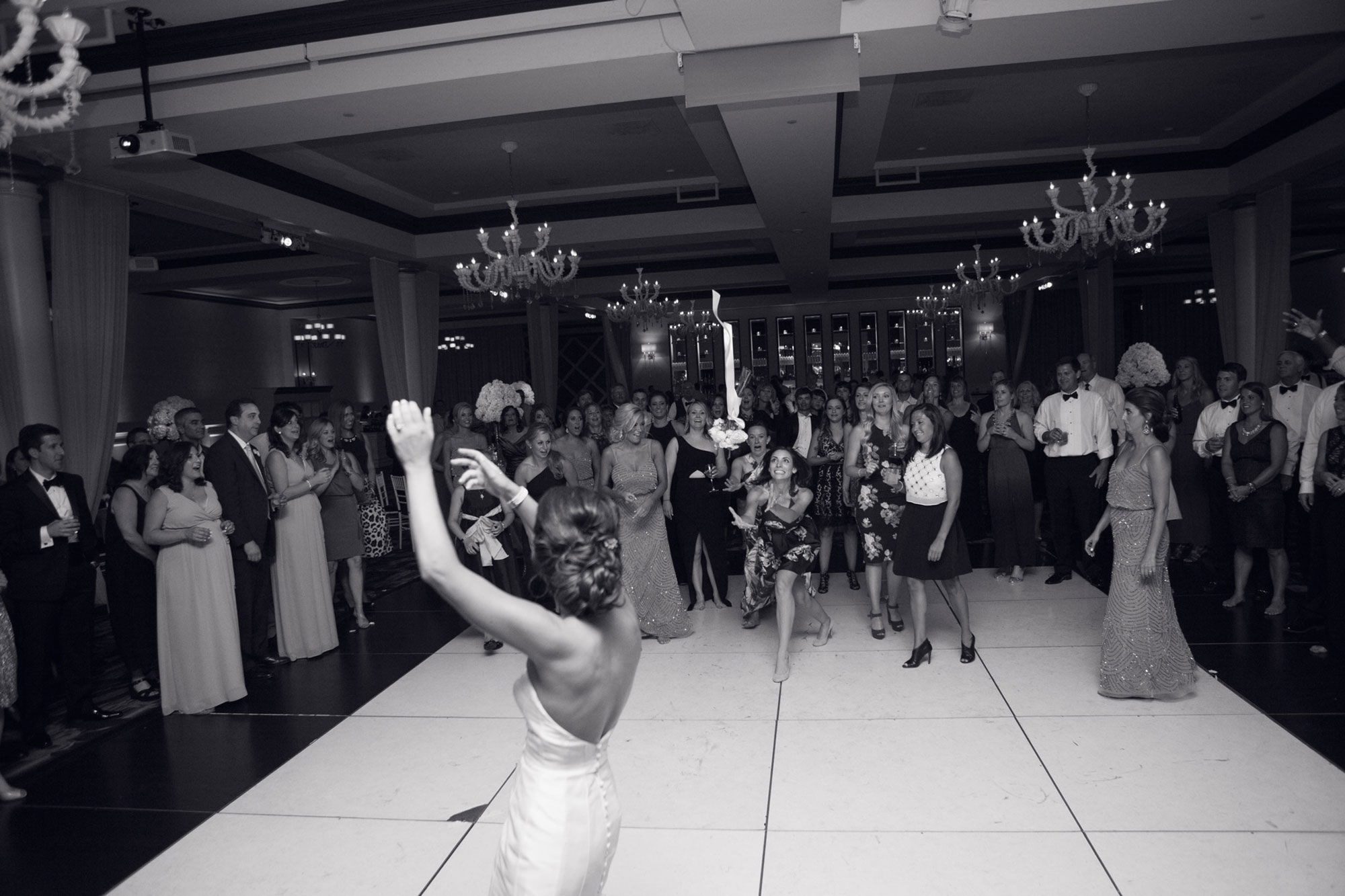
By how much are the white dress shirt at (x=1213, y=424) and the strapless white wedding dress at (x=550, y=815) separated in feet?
18.3

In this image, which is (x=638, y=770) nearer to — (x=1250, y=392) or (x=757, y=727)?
(x=757, y=727)

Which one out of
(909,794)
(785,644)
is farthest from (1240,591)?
(909,794)

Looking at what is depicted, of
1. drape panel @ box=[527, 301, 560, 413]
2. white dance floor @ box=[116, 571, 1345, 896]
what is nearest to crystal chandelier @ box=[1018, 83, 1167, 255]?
white dance floor @ box=[116, 571, 1345, 896]

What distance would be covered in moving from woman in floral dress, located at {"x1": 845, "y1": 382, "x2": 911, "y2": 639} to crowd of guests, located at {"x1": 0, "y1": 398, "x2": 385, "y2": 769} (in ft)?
11.2

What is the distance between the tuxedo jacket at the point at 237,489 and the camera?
5.06m

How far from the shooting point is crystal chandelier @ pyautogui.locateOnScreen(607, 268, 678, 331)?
43.7 feet

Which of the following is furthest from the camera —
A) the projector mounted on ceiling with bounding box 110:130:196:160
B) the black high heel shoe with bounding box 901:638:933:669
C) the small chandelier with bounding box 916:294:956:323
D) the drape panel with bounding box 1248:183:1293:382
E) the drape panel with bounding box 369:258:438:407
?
the small chandelier with bounding box 916:294:956:323

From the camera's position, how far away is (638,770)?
3.69 metres

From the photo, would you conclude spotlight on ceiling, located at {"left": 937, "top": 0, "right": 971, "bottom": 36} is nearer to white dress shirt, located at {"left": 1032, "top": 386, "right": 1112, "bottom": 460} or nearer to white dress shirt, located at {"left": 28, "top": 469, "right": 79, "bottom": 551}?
white dress shirt, located at {"left": 1032, "top": 386, "right": 1112, "bottom": 460}

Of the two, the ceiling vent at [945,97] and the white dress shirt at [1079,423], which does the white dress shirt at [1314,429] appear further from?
the ceiling vent at [945,97]

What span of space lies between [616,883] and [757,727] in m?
1.38

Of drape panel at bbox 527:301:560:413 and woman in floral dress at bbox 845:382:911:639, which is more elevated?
drape panel at bbox 527:301:560:413

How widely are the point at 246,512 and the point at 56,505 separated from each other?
0.93 metres

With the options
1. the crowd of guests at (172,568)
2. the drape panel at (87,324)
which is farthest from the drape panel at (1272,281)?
the drape panel at (87,324)
